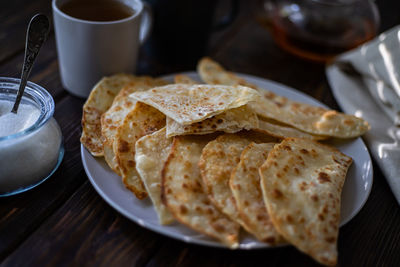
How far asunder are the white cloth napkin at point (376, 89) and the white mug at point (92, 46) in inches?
35.9

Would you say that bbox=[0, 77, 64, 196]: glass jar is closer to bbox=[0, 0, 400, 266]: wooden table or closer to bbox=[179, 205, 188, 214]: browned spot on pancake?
bbox=[0, 0, 400, 266]: wooden table

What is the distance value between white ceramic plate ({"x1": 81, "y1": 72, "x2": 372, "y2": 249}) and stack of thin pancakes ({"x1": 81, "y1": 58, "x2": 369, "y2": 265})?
0.03 m

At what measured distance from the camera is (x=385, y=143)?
59.5 inches

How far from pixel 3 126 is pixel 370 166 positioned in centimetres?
112

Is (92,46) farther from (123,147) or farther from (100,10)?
(123,147)

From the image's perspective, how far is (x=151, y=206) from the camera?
1.12 meters

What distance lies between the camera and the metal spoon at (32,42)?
3.92ft

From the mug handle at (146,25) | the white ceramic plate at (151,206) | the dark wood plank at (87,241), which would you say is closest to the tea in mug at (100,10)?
the mug handle at (146,25)

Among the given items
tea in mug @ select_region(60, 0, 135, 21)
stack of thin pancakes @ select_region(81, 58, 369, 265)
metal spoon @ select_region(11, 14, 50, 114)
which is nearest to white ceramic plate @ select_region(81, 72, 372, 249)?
stack of thin pancakes @ select_region(81, 58, 369, 265)

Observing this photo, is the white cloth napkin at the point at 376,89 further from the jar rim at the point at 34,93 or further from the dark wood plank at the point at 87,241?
the jar rim at the point at 34,93

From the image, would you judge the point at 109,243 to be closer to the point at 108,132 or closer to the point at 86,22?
the point at 108,132

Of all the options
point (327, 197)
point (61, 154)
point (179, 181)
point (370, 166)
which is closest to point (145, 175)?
point (179, 181)

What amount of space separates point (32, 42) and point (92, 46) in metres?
0.30

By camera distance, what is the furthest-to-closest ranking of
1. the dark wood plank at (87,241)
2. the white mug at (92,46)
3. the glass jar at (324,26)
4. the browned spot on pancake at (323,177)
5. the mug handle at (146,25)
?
1. the glass jar at (324,26)
2. the mug handle at (146,25)
3. the white mug at (92,46)
4. the browned spot on pancake at (323,177)
5. the dark wood plank at (87,241)
